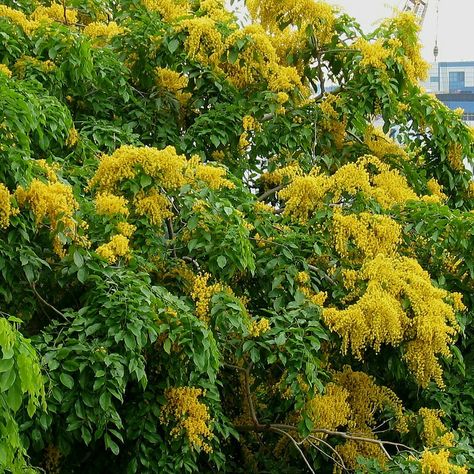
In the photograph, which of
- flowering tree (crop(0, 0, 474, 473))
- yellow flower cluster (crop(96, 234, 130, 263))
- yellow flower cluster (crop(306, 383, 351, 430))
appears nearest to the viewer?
flowering tree (crop(0, 0, 474, 473))

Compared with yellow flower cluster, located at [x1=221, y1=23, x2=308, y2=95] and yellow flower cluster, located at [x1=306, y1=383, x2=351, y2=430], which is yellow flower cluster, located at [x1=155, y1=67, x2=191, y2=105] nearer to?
yellow flower cluster, located at [x1=221, y1=23, x2=308, y2=95]

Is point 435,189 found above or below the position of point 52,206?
below

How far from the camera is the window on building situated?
6547cm

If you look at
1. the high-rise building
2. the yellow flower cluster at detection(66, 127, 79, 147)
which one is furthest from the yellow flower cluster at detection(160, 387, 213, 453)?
the high-rise building

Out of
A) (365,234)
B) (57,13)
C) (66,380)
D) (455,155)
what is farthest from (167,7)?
(66,380)

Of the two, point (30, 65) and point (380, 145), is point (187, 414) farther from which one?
point (380, 145)

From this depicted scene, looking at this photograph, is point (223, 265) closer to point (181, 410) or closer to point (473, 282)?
point (181, 410)

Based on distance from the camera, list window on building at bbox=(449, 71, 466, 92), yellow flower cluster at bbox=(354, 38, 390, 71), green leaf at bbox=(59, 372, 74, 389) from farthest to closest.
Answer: window on building at bbox=(449, 71, 466, 92) → yellow flower cluster at bbox=(354, 38, 390, 71) → green leaf at bbox=(59, 372, 74, 389)

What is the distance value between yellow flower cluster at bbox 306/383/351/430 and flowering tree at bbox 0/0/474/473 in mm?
13

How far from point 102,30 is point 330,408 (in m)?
3.05

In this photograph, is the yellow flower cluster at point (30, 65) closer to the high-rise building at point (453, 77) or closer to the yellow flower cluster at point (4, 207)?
the yellow flower cluster at point (4, 207)

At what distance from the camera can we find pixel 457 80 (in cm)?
6600

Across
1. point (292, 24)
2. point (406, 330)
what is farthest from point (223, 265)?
point (292, 24)

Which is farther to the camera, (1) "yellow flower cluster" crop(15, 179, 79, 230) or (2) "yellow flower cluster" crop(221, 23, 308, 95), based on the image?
(2) "yellow flower cluster" crop(221, 23, 308, 95)
